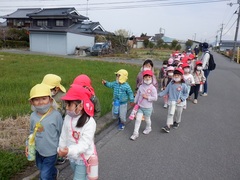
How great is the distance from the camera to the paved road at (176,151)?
10.2ft

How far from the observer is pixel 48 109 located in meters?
2.43

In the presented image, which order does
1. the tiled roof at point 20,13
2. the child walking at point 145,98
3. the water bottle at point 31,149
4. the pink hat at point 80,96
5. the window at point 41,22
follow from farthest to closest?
the tiled roof at point 20,13 < the window at point 41,22 < the child walking at point 145,98 < the water bottle at point 31,149 < the pink hat at point 80,96

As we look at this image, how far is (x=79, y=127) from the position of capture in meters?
2.17

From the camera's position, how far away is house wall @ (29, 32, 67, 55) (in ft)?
89.1

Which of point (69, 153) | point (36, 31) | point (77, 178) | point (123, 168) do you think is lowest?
point (123, 168)

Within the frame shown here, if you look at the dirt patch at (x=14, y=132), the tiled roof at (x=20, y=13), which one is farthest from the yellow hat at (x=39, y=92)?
the tiled roof at (x=20, y=13)

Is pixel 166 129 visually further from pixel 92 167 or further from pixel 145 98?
pixel 92 167

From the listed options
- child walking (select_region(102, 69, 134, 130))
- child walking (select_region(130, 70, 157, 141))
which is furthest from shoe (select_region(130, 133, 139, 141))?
child walking (select_region(102, 69, 134, 130))

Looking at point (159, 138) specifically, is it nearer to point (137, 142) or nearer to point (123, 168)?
point (137, 142)

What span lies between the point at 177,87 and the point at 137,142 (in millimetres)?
1425

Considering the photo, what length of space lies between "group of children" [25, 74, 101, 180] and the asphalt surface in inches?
25.3

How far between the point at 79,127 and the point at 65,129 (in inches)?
8.1

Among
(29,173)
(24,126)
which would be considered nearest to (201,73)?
(24,126)

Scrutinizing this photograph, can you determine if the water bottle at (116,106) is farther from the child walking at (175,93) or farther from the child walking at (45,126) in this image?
the child walking at (45,126)
